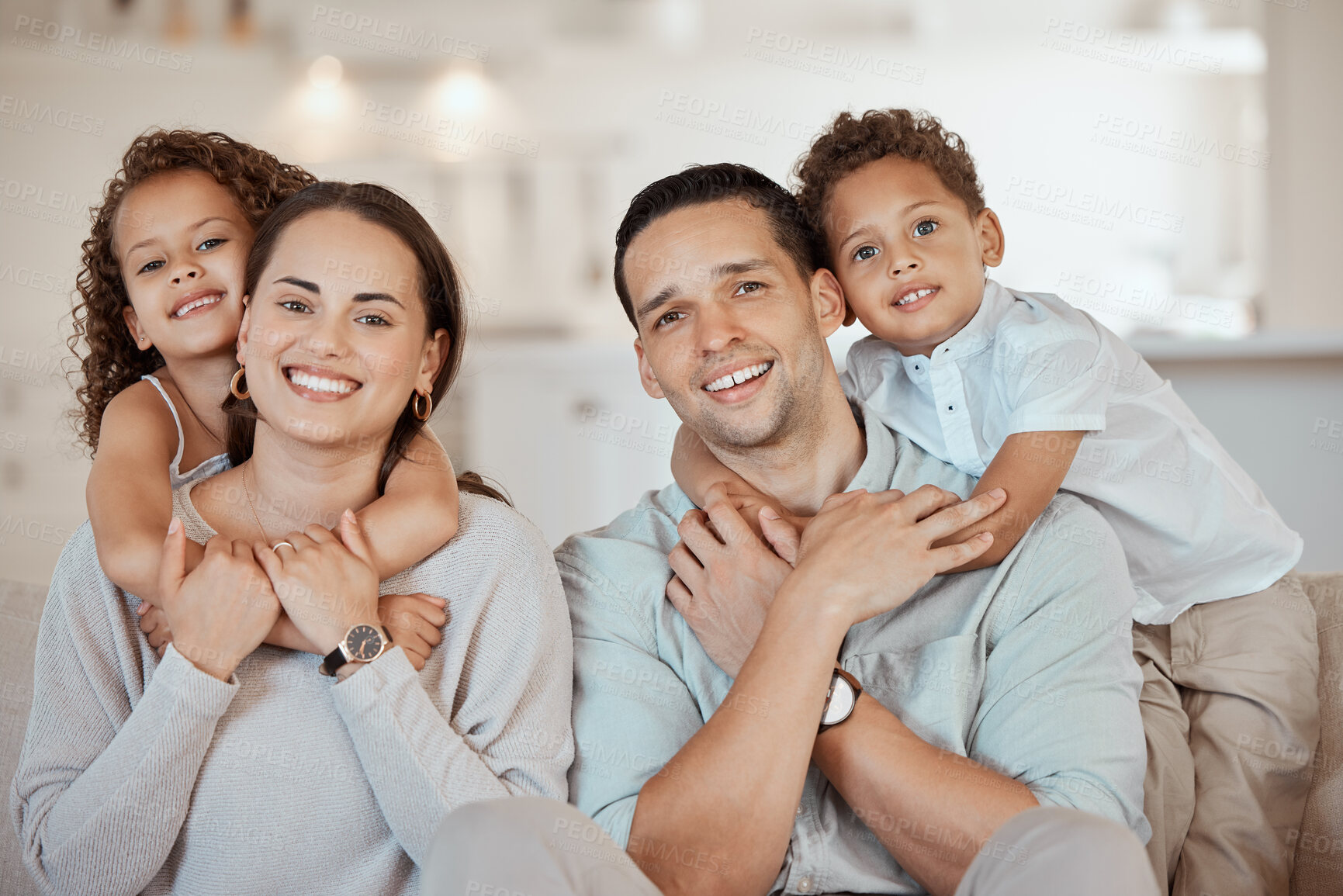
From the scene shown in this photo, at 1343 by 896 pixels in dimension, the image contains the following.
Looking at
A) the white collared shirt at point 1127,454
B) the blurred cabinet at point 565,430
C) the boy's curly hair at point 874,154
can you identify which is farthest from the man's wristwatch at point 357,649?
the blurred cabinet at point 565,430

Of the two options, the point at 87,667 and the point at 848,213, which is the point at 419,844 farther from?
the point at 848,213

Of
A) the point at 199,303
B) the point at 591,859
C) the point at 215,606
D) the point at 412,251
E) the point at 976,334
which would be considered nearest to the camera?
the point at 591,859

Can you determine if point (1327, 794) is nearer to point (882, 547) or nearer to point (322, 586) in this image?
point (882, 547)

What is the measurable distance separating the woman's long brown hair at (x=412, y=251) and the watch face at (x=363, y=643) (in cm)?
30

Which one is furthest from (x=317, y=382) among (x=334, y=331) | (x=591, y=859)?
(x=591, y=859)

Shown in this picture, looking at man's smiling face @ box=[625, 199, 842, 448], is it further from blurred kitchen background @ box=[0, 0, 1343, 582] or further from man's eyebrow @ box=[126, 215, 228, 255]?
blurred kitchen background @ box=[0, 0, 1343, 582]

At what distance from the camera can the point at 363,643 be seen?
1.25 m

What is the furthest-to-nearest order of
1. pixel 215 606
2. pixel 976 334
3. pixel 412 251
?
pixel 976 334, pixel 412 251, pixel 215 606

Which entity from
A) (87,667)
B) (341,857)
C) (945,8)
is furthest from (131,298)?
(945,8)

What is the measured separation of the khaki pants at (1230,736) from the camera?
150cm

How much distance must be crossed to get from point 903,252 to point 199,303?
1.07 m

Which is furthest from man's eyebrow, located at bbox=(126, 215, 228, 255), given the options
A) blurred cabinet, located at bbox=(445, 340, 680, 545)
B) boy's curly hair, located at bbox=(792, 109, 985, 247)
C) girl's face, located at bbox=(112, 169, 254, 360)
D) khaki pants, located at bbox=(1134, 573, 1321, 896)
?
blurred cabinet, located at bbox=(445, 340, 680, 545)

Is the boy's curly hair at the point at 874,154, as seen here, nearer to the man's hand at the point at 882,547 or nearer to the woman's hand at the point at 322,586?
the man's hand at the point at 882,547

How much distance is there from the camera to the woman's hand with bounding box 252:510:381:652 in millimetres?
1256
